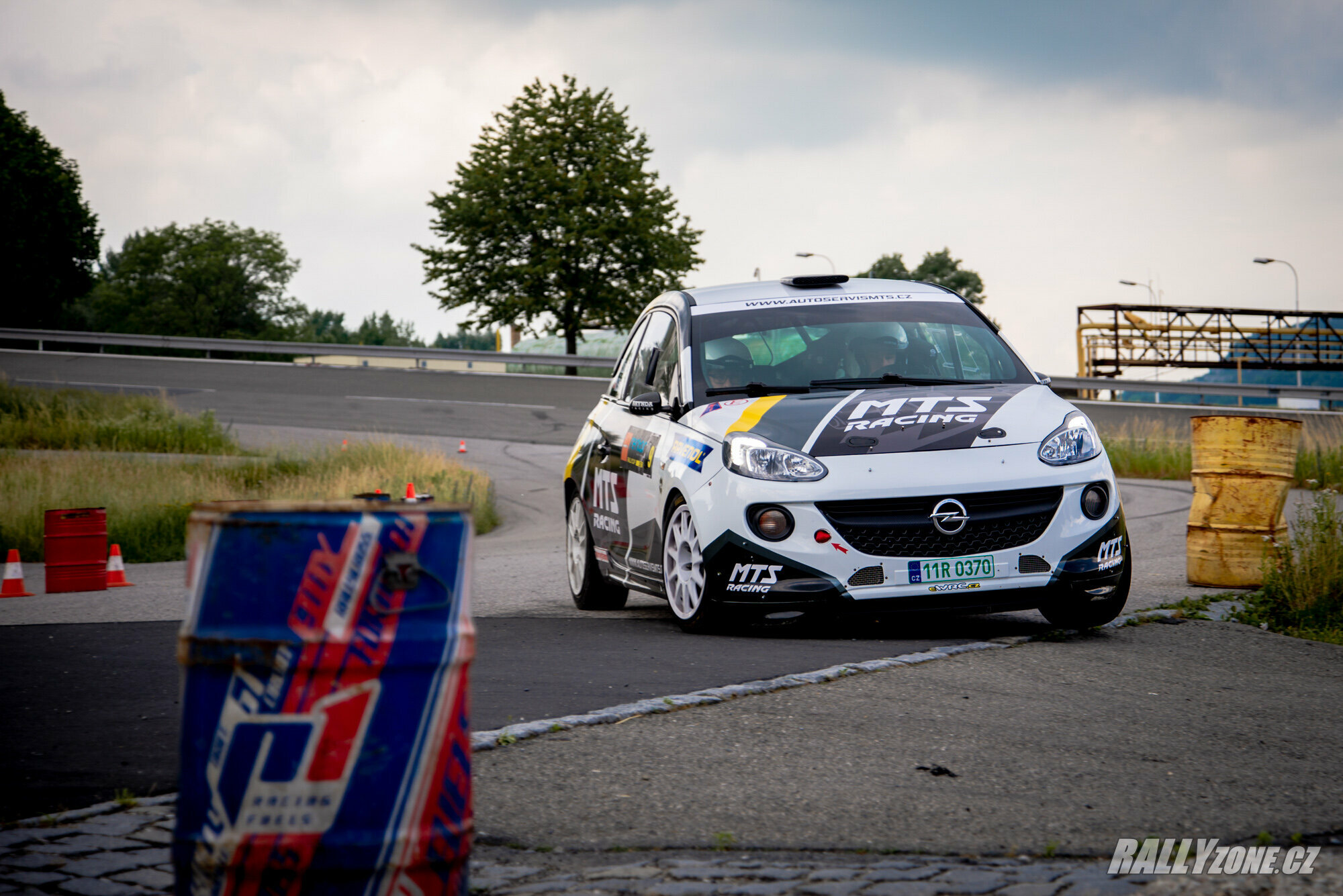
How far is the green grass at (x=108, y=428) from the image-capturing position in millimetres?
21969

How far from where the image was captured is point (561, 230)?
178 feet

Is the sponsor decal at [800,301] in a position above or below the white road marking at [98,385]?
above

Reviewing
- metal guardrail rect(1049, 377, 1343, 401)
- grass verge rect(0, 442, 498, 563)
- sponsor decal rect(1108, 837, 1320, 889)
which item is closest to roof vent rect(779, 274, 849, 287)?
sponsor decal rect(1108, 837, 1320, 889)

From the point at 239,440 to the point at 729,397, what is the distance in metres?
17.3

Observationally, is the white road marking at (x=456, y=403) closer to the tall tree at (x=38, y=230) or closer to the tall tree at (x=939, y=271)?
the tall tree at (x=38, y=230)

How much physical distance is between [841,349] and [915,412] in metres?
0.99

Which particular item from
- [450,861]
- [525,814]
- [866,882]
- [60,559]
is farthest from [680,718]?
[60,559]

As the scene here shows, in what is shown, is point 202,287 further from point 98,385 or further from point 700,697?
point 700,697

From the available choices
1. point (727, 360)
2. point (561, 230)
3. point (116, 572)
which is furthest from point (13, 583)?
point (561, 230)

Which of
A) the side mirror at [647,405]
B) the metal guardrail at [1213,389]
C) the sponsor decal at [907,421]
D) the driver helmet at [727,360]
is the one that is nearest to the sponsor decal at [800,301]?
the driver helmet at [727,360]

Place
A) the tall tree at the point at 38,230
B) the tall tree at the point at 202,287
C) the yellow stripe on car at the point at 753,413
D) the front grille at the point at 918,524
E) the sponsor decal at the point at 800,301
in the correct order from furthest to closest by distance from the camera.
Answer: the tall tree at the point at 202,287
the tall tree at the point at 38,230
the sponsor decal at the point at 800,301
the yellow stripe on car at the point at 753,413
the front grille at the point at 918,524

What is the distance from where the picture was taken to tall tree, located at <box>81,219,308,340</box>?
95188mm

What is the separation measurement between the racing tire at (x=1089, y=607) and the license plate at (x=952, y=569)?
1.47 ft

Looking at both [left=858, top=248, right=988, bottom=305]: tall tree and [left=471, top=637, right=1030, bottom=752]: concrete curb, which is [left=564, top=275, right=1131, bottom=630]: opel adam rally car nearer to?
[left=471, top=637, right=1030, bottom=752]: concrete curb
